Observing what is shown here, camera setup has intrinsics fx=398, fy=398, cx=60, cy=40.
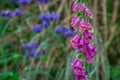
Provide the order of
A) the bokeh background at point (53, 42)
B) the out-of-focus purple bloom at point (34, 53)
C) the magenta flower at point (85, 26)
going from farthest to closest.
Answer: the bokeh background at point (53, 42) → the out-of-focus purple bloom at point (34, 53) → the magenta flower at point (85, 26)

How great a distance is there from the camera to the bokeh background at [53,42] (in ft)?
12.2

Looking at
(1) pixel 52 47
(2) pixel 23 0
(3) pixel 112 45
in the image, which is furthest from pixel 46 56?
(3) pixel 112 45

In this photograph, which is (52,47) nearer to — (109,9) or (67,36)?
(67,36)

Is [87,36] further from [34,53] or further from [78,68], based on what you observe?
[34,53]

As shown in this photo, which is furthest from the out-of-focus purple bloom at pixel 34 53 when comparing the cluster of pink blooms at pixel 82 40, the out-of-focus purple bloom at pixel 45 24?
the cluster of pink blooms at pixel 82 40

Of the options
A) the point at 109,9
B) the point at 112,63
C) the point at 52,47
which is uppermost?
the point at 109,9

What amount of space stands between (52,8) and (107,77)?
1490 mm

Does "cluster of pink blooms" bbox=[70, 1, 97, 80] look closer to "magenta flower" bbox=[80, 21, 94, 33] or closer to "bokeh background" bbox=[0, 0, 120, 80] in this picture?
"magenta flower" bbox=[80, 21, 94, 33]

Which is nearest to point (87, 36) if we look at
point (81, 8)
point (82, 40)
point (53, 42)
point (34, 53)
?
point (82, 40)

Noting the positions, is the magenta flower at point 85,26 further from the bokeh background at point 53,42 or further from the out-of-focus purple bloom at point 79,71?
the bokeh background at point 53,42

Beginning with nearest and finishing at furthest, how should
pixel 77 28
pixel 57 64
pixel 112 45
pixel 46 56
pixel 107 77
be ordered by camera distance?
1. pixel 77 28
2. pixel 107 77
3. pixel 46 56
4. pixel 57 64
5. pixel 112 45

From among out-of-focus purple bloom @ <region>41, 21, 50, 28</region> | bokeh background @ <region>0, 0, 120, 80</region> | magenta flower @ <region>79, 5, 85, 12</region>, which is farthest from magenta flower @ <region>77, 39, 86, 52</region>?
out-of-focus purple bloom @ <region>41, 21, 50, 28</region>

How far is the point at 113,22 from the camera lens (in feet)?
14.3

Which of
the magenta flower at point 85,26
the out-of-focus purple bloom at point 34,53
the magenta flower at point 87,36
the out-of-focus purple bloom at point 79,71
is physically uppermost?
the magenta flower at point 85,26
